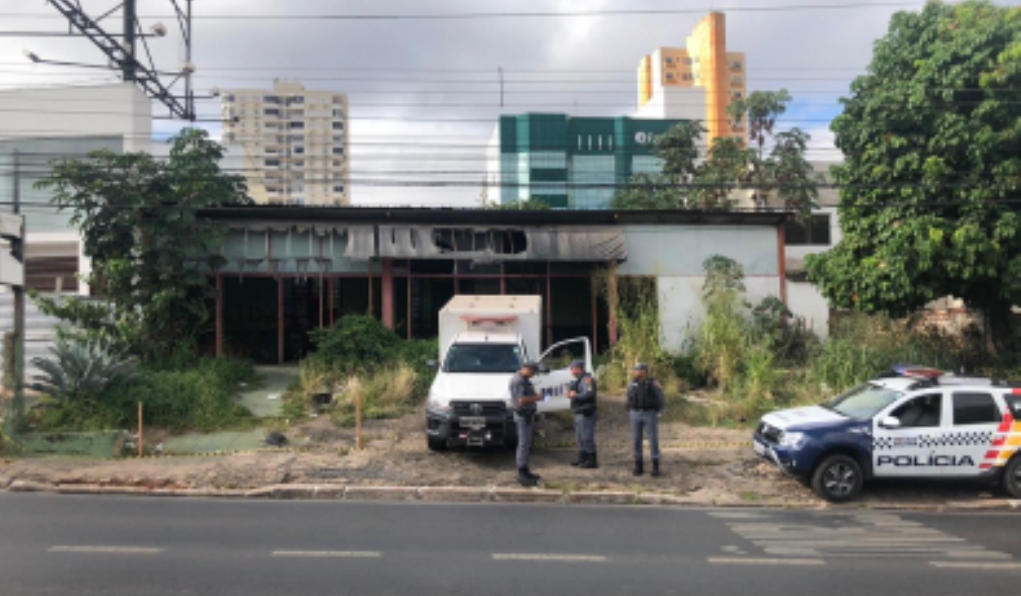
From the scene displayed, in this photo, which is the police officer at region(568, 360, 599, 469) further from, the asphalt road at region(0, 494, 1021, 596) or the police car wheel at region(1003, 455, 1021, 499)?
the police car wheel at region(1003, 455, 1021, 499)

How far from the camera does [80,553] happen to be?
7.57 m

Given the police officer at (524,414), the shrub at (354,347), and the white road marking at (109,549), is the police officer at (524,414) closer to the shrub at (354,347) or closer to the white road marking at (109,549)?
the white road marking at (109,549)

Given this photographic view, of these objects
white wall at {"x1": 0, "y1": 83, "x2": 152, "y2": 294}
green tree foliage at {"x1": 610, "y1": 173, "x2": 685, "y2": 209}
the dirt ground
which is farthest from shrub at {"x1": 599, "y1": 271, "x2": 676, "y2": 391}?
white wall at {"x1": 0, "y1": 83, "x2": 152, "y2": 294}

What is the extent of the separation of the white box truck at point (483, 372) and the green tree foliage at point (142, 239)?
6995 mm

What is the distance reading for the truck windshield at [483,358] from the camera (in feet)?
44.5

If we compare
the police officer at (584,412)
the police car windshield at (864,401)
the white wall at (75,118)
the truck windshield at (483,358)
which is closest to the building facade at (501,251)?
the truck windshield at (483,358)

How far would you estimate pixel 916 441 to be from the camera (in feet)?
35.1

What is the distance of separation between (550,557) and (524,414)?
3704mm

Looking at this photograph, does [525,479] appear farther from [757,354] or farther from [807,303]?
[807,303]

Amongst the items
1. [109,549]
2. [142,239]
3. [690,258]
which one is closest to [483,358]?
[109,549]

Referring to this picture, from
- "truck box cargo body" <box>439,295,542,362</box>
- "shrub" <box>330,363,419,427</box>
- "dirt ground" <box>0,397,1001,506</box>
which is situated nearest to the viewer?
"dirt ground" <box>0,397,1001,506</box>

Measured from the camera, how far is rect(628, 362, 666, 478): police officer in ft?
38.4

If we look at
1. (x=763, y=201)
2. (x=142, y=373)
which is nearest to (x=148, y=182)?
(x=142, y=373)

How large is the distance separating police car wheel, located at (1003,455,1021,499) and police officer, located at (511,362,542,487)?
21.0 ft
